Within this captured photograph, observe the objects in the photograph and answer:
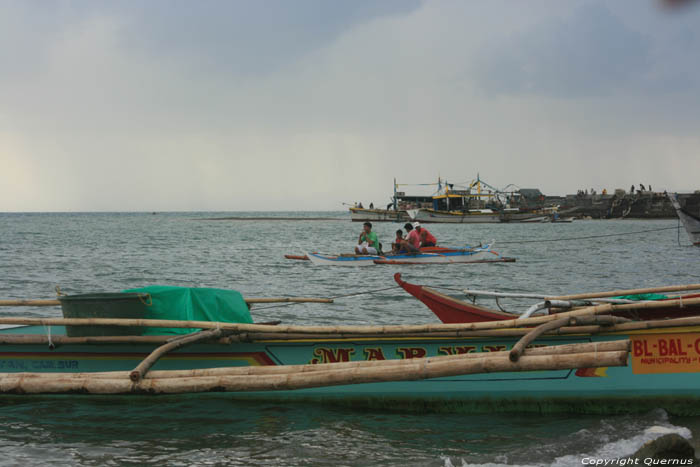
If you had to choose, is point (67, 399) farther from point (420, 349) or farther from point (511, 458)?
point (511, 458)

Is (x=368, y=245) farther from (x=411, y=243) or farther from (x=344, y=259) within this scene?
(x=411, y=243)

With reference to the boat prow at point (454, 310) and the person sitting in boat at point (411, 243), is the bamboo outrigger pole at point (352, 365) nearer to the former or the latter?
the boat prow at point (454, 310)

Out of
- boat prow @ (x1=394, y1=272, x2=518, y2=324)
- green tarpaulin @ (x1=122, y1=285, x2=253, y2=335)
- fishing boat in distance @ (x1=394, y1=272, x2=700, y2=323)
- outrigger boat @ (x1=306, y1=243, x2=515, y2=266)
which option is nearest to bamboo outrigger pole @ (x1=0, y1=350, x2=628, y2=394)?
green tarpaulin @ (x1=122, y1=285, x2=253, y2=335)

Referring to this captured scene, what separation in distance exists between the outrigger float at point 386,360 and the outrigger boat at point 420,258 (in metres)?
15.5

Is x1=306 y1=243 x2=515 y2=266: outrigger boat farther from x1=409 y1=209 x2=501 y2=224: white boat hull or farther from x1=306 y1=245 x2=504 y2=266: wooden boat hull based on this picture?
x1=409 y1=209 x2=501 y2=224: white boat hull

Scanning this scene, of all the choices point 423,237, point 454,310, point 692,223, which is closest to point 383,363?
point 454,310

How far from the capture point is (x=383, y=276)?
2325cm

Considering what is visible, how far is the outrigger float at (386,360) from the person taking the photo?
624 cm

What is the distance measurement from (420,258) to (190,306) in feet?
54.4

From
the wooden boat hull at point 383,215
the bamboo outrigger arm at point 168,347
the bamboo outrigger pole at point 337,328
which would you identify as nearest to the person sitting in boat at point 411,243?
the bamboo outrigger pole at point 337,328

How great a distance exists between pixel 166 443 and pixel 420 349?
2963 mm

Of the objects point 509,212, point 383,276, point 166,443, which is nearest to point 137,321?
point 166,443

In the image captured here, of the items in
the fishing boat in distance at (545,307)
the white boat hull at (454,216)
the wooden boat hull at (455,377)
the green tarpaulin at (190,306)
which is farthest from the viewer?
the white boat hull at (454,216)

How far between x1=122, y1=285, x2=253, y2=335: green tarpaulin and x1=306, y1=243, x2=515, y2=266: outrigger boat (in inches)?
587
